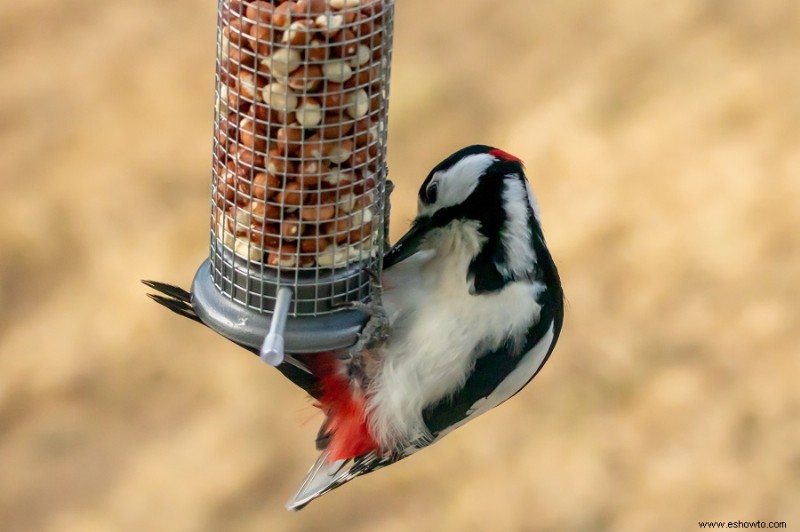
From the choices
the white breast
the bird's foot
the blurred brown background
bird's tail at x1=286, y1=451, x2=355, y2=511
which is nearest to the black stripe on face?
the white breast

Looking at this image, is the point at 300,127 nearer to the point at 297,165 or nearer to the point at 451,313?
the point at 297,165

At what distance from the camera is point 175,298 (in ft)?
9.20

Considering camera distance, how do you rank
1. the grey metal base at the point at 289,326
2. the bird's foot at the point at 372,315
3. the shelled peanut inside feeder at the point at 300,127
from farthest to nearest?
the bird's foot at the point at 372,315
the grey metal base at the point at 289,326
the shelled peanut inside feeder at the point at 300,127

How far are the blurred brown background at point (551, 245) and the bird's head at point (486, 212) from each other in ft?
7.19

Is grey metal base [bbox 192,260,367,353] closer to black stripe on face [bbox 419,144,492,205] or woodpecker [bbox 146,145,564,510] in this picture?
woodpecker [bbox 146,145,564,510]

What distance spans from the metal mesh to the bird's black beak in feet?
0.50

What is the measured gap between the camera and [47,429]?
5.52 meters

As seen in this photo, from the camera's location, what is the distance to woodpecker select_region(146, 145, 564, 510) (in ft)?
8.98

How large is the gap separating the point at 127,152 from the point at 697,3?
290 centimetres

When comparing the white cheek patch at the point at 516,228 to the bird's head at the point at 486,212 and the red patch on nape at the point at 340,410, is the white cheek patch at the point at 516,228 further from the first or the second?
the red patch on nape at the point at 340,410

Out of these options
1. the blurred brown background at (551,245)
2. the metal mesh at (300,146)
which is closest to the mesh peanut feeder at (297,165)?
the metal mesh at (300,146)

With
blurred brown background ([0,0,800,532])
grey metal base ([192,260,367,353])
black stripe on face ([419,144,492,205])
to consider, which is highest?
blurred brown background ([0,0,800,532])

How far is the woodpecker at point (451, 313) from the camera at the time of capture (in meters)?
2.74

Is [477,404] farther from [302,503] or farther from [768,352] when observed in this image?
[768,352]
